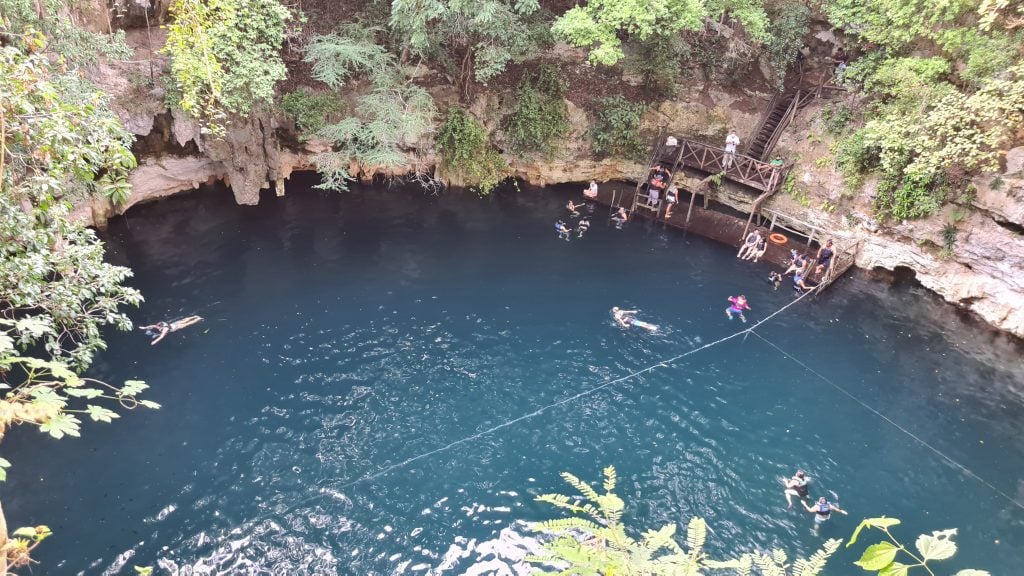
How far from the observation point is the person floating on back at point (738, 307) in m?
19.0

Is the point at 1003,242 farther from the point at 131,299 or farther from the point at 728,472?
the point at 131,299

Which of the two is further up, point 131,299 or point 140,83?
point 140,83

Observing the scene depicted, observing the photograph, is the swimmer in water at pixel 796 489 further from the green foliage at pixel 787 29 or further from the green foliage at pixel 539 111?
the green foliage at pixel 787 29

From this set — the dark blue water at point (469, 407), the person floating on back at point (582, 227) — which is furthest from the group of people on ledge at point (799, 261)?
the person floating on back at point (582, 227)

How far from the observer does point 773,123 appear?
24984 millimetres

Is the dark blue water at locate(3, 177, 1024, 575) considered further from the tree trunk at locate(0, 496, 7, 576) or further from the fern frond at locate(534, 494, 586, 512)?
the tree trunk at locate(0, 496, 7, 576)

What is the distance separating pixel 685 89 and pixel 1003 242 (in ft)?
42.7

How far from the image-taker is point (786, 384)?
54.7ft

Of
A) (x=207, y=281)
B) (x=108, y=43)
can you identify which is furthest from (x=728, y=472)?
(x=108, y=43)

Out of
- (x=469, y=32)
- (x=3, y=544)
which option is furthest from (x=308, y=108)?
(x=3, y=544)

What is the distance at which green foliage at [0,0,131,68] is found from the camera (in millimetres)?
13805

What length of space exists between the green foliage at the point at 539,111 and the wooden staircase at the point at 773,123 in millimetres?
8107

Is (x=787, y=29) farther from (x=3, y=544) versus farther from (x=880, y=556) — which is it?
(x=3, y=544)

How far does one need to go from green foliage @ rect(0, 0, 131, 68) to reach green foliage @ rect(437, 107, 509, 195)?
10.9m
